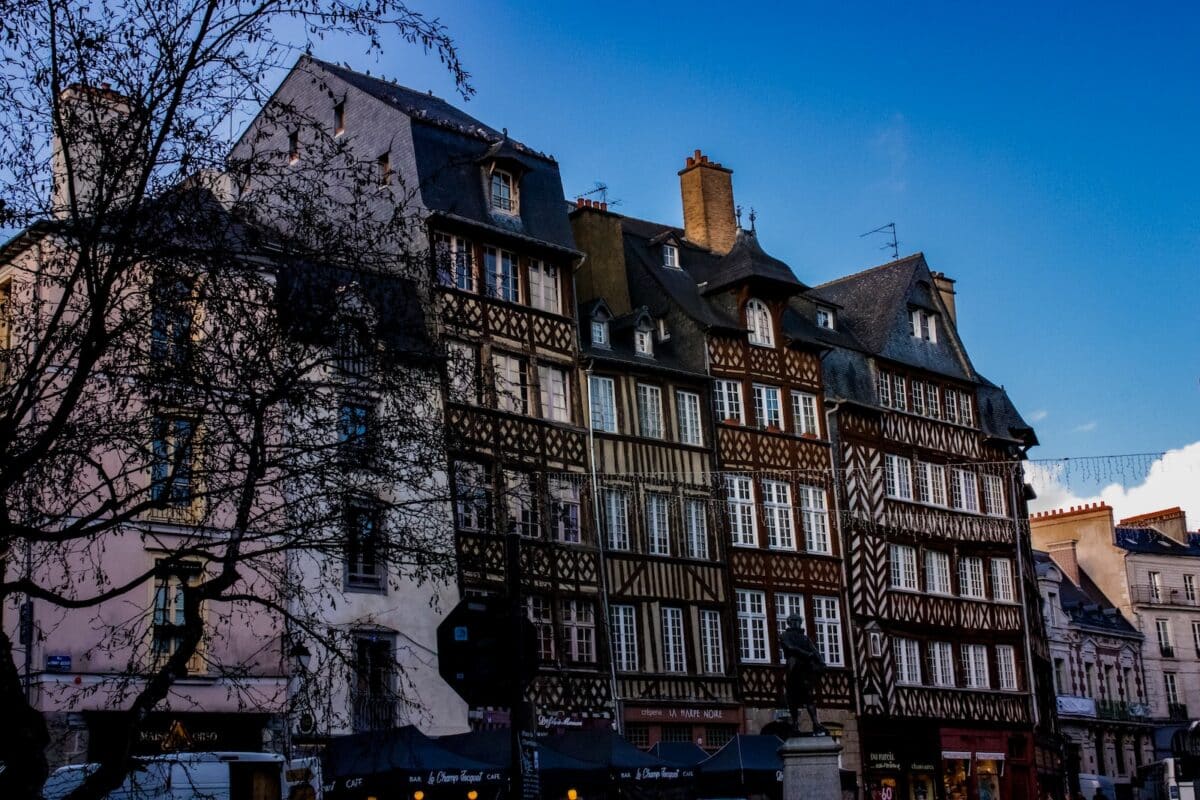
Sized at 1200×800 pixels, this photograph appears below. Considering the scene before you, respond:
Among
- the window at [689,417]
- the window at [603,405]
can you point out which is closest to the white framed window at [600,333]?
the window at [603,405]

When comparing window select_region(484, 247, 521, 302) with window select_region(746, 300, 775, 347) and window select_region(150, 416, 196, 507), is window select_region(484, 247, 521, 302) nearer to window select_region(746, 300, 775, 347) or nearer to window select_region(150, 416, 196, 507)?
window select_region(746, 300, 775, 347)

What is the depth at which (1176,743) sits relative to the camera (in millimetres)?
33625

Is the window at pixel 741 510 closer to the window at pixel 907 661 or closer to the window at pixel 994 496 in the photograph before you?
the window at pixel 907 661

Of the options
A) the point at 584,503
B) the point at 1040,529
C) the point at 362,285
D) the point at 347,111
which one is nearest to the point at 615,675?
the point at 584,503

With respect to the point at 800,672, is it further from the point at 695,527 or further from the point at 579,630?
the point at 695,527

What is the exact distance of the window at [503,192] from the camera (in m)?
26.6

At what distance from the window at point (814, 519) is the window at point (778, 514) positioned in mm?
391

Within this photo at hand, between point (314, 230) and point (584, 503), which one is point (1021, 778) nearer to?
point (584, 503)

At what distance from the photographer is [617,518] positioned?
26672 millimetres

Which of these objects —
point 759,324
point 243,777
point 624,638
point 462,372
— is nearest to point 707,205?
point 759,324

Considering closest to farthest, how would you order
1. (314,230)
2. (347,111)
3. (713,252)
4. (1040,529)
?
(314,230)
(347,111)
(713,252)
(1040,529)

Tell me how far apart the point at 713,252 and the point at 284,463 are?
82.7 ft

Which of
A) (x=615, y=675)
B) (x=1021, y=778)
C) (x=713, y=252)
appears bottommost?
(x=1021, y=778)

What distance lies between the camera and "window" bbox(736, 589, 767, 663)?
28062mm
